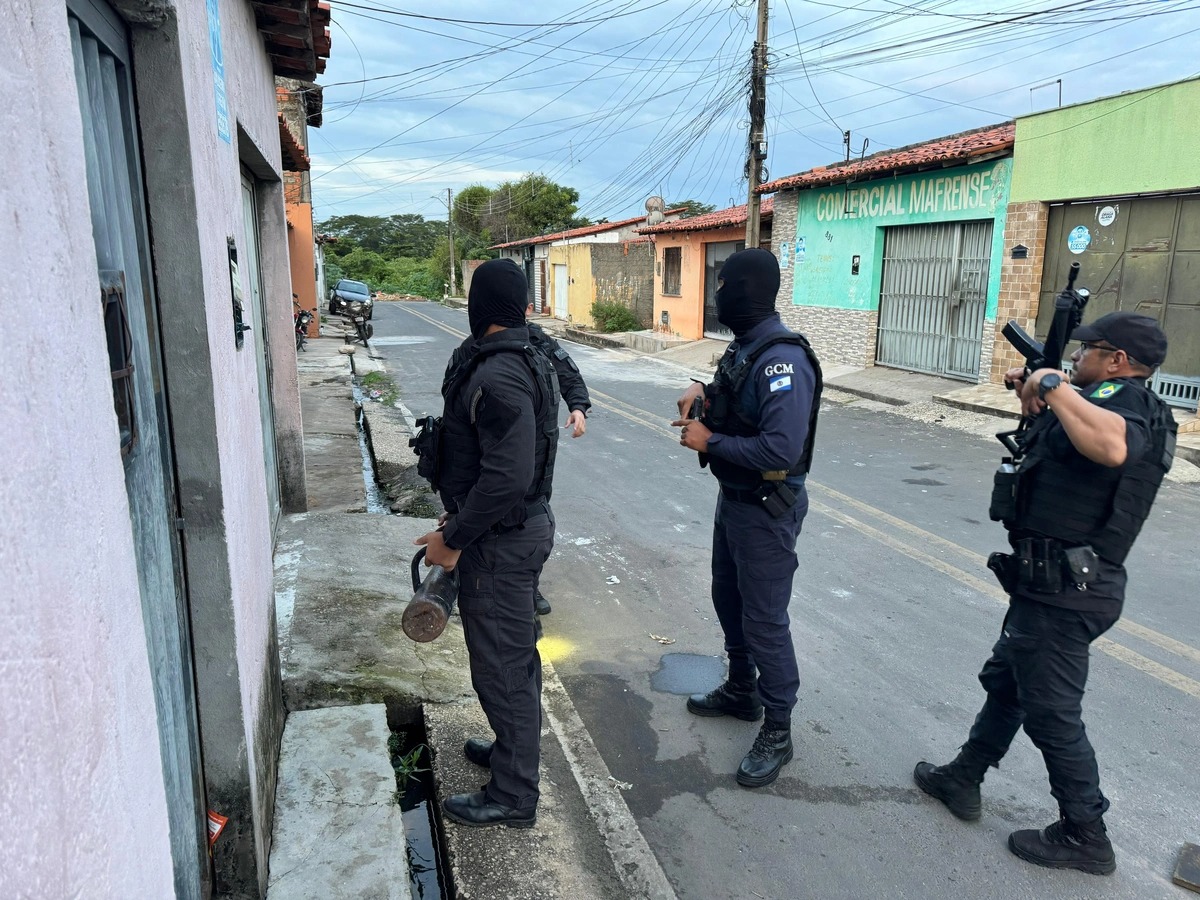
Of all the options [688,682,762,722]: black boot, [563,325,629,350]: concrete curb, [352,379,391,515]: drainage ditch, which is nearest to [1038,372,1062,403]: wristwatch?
[688,682,762,722]: black boot

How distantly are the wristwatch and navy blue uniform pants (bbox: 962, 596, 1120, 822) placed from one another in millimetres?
693

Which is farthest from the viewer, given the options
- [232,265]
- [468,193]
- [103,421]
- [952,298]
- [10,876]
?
[468,193]

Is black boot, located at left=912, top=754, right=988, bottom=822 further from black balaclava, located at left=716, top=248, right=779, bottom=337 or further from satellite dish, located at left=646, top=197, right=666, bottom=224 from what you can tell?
satellite dish, located at left=646, top=197, right=666, bottom=224

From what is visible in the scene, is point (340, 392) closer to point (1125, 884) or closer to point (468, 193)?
point (1125, 884)

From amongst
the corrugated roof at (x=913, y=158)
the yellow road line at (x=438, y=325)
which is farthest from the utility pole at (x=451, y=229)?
the corrugated roof at (x=913, y=158)

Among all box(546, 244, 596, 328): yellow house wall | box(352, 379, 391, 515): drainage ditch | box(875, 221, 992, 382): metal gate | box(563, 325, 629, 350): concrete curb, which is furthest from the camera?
box(546, 244, 596, 328): yellow house wall

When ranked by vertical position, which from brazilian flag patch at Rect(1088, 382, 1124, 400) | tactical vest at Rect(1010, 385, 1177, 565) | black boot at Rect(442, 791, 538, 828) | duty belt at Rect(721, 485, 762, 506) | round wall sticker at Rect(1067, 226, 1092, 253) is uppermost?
round wall sticker at Rect(1067, 226, 1092, 253)

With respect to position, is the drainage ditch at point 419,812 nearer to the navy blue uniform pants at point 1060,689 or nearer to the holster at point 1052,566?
the navy blue uniform pants at point 1060,689

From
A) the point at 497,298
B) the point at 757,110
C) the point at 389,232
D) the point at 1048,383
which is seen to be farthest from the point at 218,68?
the point at 389,232

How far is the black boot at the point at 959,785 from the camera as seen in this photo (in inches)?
117

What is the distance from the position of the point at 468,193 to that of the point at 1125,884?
55.6 meters

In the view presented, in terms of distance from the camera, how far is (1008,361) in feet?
37.0

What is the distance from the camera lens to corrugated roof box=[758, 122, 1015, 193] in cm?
1158

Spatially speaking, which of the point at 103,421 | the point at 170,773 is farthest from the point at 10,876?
the point at 170,773
